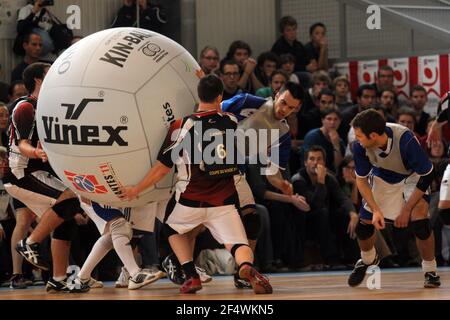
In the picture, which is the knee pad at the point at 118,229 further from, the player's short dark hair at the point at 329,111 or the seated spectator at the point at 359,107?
the seated spectator at the point at 359,107

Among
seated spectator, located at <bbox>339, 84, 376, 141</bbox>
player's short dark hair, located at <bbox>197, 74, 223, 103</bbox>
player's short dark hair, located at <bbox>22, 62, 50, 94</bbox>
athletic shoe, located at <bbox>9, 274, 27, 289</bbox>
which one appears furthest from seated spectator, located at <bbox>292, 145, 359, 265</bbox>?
player's short dark hair, located at <bbox>197, 74, 223, 103</bbox>

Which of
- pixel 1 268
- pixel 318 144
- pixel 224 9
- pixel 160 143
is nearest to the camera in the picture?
pixel 160 143

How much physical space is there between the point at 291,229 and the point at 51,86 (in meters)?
4.60

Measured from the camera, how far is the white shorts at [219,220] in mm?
7914

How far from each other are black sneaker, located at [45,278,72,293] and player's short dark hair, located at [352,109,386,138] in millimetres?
2673

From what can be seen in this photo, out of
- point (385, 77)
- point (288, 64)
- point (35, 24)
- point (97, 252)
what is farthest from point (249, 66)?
point (97, 252)

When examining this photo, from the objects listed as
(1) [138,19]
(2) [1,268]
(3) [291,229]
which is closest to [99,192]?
(2) [1,268]

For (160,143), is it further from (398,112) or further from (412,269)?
(398,112)

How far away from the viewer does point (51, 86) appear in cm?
786

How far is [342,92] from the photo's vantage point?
43.8ft

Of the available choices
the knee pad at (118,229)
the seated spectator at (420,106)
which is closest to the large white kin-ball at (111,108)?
the knee pad at (118,229)

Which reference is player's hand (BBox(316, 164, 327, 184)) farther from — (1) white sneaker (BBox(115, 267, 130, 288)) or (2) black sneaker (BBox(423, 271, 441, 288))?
(2) black sneaker (BBox(423, 271, 441, 288))

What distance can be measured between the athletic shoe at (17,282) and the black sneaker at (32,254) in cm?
86

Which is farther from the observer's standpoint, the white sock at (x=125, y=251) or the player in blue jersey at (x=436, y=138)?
the player in blue jersey at (x=436, y=138)
